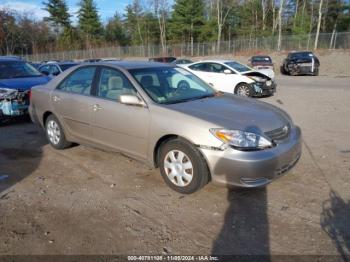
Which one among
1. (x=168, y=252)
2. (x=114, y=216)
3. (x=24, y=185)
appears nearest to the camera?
(x=168, y=252)

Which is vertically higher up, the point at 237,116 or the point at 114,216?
the point at 237,116

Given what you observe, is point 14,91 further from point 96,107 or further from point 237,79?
point 237,79

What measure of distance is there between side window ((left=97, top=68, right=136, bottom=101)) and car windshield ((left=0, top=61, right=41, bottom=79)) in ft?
16.1

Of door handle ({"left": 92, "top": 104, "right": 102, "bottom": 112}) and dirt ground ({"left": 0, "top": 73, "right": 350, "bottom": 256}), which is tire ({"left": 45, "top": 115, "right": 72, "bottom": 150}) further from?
door handle ({"left": 92, "top": 104, "right": 102, "bottom": 112})

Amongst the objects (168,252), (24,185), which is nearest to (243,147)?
(168,252)

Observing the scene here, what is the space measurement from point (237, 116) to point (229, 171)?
75cm

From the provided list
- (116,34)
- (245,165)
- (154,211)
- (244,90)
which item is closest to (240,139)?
(245,165)

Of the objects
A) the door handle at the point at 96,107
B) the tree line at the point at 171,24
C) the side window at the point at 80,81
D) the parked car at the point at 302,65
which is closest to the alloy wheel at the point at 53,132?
the side window at the point at 80,81

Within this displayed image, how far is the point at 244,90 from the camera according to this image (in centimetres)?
1264

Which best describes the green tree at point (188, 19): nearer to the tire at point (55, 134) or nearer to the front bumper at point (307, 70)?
the front bumper at point (307, 70)

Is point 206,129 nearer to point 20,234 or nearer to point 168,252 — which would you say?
point 168,252

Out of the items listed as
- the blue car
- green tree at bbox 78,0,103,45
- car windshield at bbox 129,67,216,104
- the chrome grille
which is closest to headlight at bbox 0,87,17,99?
the blue car

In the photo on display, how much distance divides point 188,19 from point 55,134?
178 feet

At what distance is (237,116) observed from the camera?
427 centimetres
